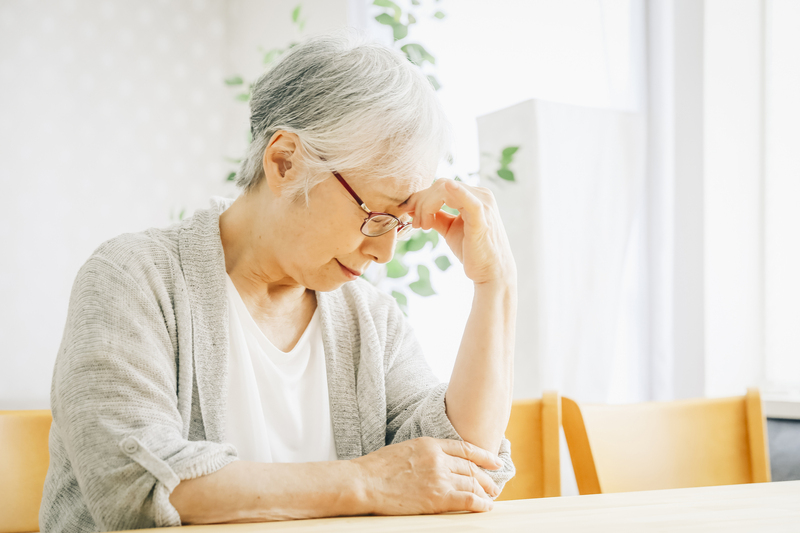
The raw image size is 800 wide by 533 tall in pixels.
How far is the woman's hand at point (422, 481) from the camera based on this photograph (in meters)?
0.82

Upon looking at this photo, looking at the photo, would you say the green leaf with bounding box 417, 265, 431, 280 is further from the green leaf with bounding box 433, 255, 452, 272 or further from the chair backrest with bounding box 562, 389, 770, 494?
the chair backrest with bounding box 562, 389, 770, 494

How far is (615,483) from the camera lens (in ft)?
4.24

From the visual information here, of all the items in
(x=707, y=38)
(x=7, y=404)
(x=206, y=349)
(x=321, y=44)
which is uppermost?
(x=707, y=38)

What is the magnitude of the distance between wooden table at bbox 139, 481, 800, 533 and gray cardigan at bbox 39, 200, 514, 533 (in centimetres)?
12

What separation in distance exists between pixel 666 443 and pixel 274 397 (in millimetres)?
913

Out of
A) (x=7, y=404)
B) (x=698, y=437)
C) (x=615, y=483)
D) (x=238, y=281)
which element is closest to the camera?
(x=238, y=281)

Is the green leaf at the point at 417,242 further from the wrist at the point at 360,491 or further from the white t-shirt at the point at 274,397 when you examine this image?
the wrist at the point at 360,491

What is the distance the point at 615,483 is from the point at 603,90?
1.64 meters

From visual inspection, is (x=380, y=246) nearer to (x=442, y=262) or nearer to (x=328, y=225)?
(x=328, y=225)

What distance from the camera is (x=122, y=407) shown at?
79 centimetres

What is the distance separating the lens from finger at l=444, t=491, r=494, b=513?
2.70 ft

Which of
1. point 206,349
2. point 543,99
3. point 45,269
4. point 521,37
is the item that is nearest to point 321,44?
point 206,349

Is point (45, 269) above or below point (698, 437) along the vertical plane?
above

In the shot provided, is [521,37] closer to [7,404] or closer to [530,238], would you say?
[530,238]
